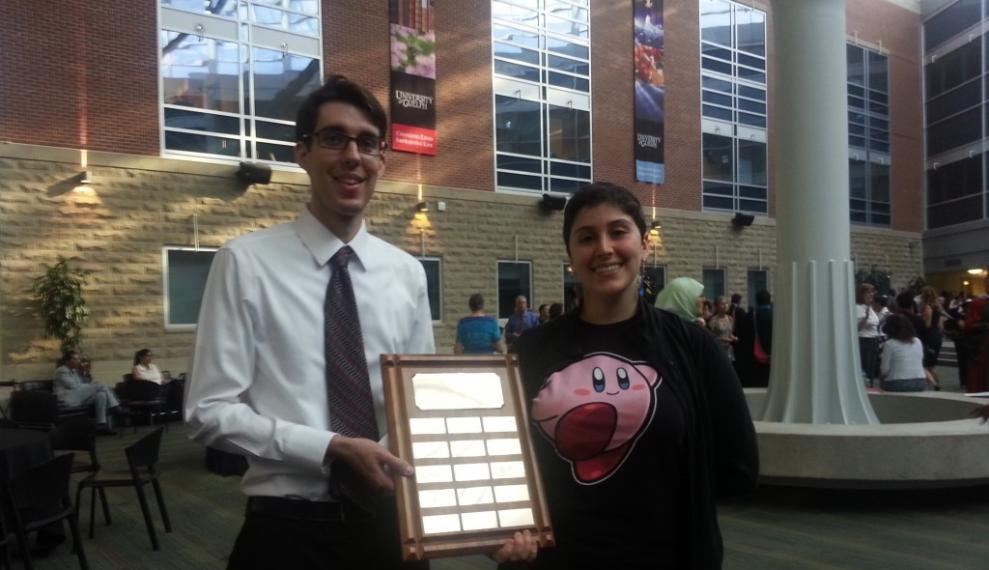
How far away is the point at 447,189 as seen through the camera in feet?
61.4

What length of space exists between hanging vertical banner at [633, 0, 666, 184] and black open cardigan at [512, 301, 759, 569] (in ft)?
69.7

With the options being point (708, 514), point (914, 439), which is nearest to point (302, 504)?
point (708, 514)

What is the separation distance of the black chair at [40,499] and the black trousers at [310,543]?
3.68 m

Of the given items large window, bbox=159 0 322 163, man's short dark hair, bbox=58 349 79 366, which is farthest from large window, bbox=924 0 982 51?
man's short dark hair, bbox=58 349 79 366

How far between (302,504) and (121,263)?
44.4 feet

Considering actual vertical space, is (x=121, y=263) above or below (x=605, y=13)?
below

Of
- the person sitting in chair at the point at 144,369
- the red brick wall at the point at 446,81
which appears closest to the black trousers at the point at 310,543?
the person sitting in chair at the point at 144,369

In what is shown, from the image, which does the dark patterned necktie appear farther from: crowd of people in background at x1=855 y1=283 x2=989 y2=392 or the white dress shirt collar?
crowd of people in background at x1=855 y1=283 x2=989 y2=392

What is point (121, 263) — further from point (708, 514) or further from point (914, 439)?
point (708, 514)

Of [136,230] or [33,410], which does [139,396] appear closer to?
[136,230]

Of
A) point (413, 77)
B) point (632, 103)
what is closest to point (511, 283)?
point (413, 77)

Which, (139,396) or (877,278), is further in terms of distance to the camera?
(877,278)

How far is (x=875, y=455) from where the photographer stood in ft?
20.2

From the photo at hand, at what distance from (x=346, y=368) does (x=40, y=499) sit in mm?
4100
